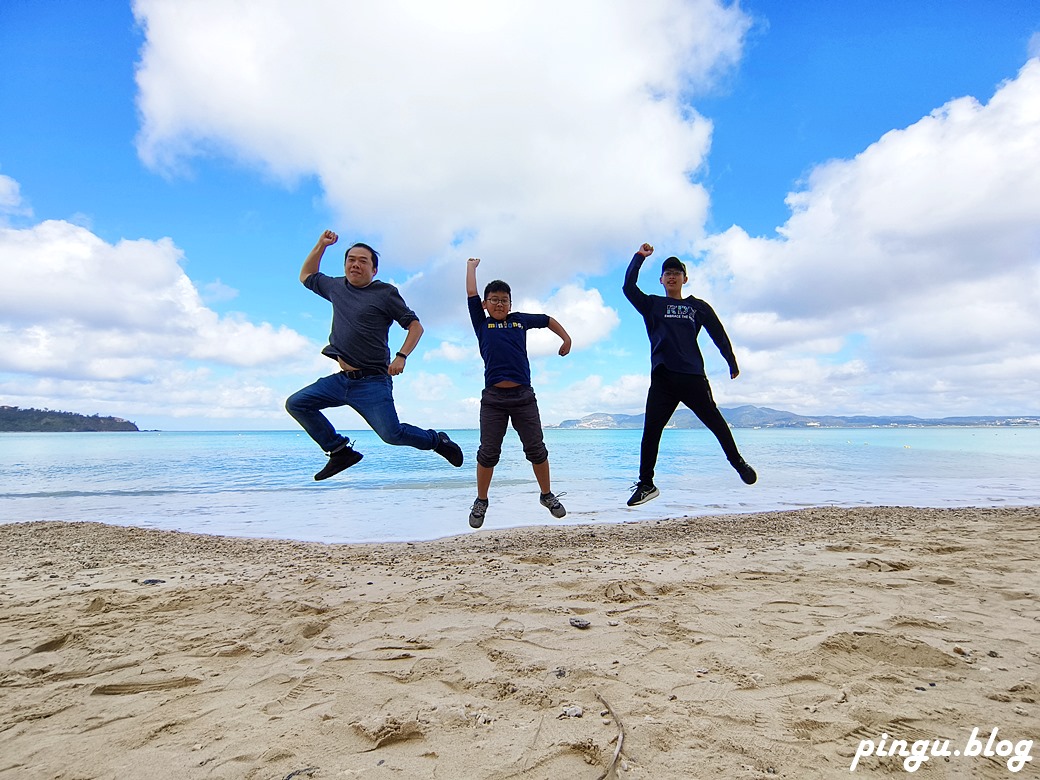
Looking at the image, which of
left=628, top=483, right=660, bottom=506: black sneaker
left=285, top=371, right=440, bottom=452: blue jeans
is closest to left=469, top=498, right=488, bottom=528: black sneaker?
left=285, top=371, right=440, bottom=452: blue jeans

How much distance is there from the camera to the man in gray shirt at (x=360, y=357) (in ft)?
15.1

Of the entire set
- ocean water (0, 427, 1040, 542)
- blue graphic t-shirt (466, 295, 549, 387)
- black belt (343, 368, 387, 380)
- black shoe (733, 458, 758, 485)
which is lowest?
ocean water (0, 427, 1040, 542)

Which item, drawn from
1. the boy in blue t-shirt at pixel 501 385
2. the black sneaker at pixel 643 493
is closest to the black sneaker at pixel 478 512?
the boy in blue t-shirt at pixel 501 385

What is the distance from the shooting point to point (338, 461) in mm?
4879

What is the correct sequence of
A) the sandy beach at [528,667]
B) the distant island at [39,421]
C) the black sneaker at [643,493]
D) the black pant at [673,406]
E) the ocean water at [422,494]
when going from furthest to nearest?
the distant island at [39,421] → the ocean water at [422,494] → the black sneaker at [643,493] → the black pant at [673,406] → the sandy beach at [528,667]

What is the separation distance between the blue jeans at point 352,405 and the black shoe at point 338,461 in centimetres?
11

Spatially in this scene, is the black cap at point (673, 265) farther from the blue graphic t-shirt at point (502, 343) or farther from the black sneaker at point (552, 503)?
the black sneaker at point (552, 503)

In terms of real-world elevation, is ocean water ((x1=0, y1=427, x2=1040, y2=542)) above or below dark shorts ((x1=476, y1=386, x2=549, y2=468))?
below

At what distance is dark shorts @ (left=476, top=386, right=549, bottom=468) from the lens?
5.37 m

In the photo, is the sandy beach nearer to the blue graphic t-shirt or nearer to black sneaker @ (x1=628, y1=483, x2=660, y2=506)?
black sneaker @ (x1=628, y1=483, x2=660, y2=506)

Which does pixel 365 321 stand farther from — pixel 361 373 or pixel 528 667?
pixel 528 667

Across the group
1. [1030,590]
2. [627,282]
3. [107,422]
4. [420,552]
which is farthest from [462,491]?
[107,422]

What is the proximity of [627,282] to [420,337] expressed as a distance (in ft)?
7.46

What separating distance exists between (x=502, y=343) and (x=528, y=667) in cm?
329
